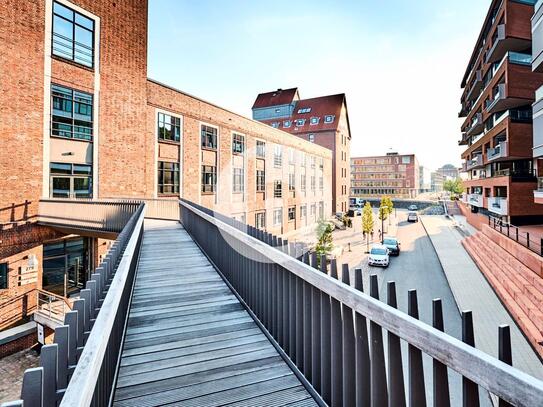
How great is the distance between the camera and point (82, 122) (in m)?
18.2

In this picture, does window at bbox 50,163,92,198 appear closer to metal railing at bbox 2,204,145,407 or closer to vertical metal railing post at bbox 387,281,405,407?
metal railing at bbox 2,204,145,407

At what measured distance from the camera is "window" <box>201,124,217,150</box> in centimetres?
2589

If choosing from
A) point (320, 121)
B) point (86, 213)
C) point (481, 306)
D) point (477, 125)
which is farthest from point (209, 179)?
point (320, 121)

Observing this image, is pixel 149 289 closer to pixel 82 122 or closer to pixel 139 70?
Answer: pixel 82 122

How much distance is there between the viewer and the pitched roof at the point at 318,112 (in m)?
55.1

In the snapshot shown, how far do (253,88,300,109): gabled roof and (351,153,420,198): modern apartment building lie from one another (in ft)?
177

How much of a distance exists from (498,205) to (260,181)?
2174 cm

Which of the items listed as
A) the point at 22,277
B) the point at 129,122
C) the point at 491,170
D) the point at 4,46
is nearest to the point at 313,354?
the point at 22,277

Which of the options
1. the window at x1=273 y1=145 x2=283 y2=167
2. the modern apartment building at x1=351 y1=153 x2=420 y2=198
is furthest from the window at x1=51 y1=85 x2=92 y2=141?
the modern apartment building at x1=351 y1=153 x2=420 y2=198

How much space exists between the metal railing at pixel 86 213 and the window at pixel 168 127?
851 cm

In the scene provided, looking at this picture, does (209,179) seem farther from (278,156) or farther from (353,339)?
(353,339)

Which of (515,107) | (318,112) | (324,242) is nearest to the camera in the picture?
(515,107)

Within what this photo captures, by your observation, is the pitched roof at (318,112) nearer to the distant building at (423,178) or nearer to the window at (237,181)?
the window at (237,181)

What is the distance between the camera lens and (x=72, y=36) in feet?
58.6
